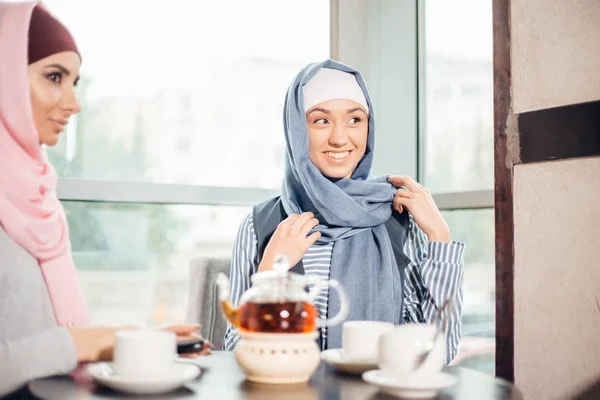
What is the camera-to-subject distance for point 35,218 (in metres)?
1.29

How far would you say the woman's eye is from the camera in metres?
1.33

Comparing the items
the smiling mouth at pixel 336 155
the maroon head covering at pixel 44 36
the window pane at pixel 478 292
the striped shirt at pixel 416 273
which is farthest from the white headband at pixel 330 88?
the window pane at pixel 478 292

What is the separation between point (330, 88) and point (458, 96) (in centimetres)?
85

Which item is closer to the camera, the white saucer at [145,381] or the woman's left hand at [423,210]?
the white saucer at [145,381]

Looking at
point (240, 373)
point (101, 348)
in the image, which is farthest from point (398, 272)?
point (101, 348)

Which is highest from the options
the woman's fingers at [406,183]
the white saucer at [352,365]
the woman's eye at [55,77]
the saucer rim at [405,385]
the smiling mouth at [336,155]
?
the woman's eye at [55,77]

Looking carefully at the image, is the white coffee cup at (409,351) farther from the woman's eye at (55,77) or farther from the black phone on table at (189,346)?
the woman's eye at (55,77)

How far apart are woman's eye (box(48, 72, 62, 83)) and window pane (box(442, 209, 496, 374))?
4.80ft

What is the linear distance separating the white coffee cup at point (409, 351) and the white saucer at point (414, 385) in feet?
0.04

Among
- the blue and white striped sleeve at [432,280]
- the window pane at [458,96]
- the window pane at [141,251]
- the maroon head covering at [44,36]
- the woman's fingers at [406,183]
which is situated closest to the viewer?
the maroon head covering at [44,36]

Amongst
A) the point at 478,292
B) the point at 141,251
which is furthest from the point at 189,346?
the point at 478,292

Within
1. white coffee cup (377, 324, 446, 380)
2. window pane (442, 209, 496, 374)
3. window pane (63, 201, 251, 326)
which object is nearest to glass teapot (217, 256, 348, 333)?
white coffee cup (377, 324, 446, 380)

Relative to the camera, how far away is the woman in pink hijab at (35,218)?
1174 mm

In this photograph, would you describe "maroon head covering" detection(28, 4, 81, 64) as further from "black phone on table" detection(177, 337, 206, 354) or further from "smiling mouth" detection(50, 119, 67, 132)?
"black phone on table" detection(177, 337, 206, 354)
